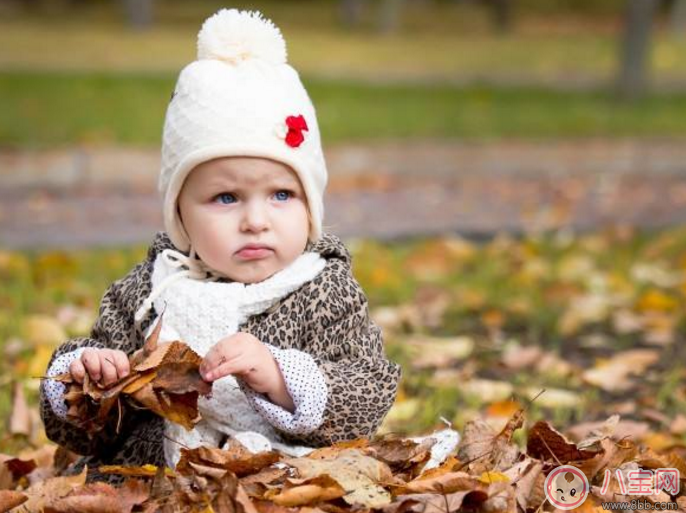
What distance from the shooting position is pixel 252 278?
2514 mm

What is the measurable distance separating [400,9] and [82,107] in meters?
22.7

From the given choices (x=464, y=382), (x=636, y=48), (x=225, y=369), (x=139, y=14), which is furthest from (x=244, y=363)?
(x=139, y=14)

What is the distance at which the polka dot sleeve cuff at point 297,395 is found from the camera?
92.8 inches

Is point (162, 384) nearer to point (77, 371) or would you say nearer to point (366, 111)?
point (77, 371)

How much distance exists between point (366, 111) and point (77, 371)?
9869 millimetres

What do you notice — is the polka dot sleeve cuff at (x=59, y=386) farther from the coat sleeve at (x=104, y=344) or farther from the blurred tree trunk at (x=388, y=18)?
the blurred tree trunk at (x=388, y=18)

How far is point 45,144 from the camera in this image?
30.6ft

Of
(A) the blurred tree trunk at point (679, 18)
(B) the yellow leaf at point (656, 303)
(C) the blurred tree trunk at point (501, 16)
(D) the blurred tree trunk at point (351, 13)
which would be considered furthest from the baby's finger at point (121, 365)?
(A) the blurred tree trunk at point (679, 18)

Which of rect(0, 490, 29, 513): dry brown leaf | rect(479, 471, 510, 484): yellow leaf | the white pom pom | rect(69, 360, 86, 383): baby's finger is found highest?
the white pom pom

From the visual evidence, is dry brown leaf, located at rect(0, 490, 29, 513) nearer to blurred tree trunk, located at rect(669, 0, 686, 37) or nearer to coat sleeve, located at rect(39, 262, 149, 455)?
coat sleeve, located at rect(39, 262, 149, 455)

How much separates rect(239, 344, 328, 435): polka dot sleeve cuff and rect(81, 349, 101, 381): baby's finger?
0.88ft

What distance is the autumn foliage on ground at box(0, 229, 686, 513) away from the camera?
7.28 feet

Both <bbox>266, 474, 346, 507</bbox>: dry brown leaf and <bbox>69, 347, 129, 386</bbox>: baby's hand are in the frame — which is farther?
<bbox>69, 347, 129, 386</bbox>: baby's hand

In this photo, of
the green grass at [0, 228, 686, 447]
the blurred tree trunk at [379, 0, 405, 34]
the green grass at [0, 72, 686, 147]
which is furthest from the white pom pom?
the blurred tree trunk at [379, 0, 405, 34]
